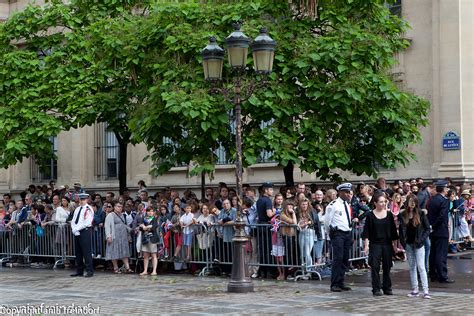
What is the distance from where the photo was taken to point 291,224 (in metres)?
17.8

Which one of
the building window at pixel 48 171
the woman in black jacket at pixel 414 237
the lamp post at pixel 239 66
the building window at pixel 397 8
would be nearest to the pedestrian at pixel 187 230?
the lamp post at pixel 239 66

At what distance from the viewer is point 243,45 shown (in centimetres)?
1648

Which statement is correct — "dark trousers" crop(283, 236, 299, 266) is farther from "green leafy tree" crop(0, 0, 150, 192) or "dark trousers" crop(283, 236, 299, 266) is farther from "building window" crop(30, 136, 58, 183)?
"building window" crop(30, 136, 58, 183)

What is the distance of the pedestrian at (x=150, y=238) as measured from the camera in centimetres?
2008

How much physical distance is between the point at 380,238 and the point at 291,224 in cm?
316

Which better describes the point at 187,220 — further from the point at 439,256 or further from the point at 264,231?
the point at 439,256

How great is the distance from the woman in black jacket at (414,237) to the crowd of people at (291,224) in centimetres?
2

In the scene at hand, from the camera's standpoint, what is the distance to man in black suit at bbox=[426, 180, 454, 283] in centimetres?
1641

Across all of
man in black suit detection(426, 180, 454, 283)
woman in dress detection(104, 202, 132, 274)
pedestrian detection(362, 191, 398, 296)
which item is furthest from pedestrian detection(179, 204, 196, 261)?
pedestrian detection(362, 191, 398, 296)

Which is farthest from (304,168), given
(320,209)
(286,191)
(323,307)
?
(323,307)

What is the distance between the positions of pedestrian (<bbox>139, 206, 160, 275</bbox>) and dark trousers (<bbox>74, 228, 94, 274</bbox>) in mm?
1224

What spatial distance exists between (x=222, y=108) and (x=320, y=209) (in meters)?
3.28

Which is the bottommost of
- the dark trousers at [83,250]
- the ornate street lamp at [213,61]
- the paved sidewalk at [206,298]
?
the paved sidewalk at [206,298]

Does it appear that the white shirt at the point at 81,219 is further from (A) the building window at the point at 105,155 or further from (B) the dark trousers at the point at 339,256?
(A) the building window at the point at 105,155
